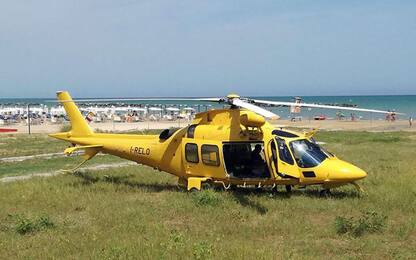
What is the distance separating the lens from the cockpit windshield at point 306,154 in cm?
1214

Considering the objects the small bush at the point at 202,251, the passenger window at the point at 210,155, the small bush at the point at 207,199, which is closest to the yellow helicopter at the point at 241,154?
the passenger window at the point at 210,155

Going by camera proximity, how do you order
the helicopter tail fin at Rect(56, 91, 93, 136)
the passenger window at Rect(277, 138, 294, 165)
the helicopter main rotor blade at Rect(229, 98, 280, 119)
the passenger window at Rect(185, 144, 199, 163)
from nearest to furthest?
the helicopter main rotor blade at Rect(229, 98, 280, 119)
the passenger window at Rect(277, 138, 294, 165)
the passenger window at Rect(185, 144, 199, 163)
the helicopter tail fin at Rect(56, 91, 93, 136)

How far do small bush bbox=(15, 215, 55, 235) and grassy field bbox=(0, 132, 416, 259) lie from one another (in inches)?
0.7

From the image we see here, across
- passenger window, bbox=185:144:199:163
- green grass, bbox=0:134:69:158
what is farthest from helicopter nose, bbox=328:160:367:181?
green grass, bbox=0:134:69:158

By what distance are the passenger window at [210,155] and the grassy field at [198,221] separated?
0.85 meters

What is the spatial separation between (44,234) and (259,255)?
14.1ft

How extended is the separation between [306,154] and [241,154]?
66.0 inches

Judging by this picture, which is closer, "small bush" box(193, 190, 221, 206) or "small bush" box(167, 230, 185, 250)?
"small bush" box(167, 230, 185, 250)

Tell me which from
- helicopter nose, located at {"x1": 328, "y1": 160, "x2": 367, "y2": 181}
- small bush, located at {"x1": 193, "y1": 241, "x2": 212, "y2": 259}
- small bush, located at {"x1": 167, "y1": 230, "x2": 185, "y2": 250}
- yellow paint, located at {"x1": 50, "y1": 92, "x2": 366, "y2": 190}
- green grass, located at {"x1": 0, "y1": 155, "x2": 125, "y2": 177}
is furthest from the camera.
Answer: green grass, located at {"x1": 0, "y1": 155, "x2": 125, "y2": 177}

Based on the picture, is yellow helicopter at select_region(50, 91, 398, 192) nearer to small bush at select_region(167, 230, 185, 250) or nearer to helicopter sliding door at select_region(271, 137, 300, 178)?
helicopter sliding door at select_region(271, 137, 300, 178)

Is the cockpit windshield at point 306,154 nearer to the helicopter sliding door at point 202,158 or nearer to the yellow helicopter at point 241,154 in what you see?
the yellow helicopter at point 241,154

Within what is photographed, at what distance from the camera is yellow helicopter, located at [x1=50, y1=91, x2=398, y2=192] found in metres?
12.1

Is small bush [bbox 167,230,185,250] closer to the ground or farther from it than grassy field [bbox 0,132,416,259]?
farther from it

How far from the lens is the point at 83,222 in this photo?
10.4m
